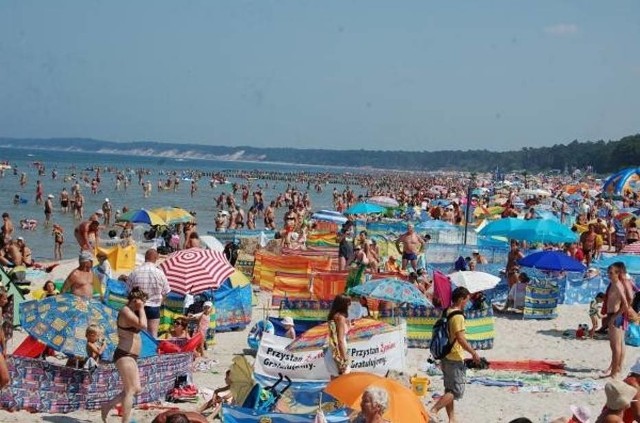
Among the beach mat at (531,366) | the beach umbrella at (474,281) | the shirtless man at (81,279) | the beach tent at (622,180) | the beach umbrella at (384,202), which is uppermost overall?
the beach tent at (622,180)

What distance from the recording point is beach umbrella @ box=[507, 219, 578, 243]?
1471 cm

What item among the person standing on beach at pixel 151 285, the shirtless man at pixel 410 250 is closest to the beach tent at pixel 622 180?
the shirtless man at pixel 410 250

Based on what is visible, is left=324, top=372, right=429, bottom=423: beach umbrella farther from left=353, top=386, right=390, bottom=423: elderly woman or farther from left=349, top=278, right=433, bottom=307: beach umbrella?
left=349, top=278, right=433, bottom=307: beach umbrella

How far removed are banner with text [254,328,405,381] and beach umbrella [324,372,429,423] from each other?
193 centimetres

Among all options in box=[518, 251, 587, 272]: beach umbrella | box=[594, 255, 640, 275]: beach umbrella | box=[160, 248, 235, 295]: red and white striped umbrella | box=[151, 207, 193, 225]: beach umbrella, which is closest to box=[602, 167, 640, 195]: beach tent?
box=[594, 255, 640, 275]: beach umbrella

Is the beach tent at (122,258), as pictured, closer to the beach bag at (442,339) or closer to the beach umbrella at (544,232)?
the beach umbrella at (544,232)

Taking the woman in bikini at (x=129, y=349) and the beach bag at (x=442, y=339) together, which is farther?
the beach bag at (x=442, y=339)

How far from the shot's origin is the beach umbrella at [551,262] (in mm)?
12820

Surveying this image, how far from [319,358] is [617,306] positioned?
10.9 feet

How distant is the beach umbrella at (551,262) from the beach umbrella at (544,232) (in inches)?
65.0

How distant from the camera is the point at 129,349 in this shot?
651 cm

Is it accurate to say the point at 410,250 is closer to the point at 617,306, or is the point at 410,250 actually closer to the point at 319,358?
the point at 617,306

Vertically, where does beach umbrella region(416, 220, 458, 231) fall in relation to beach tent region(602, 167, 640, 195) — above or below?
below

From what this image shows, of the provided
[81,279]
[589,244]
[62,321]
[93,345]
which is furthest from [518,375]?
[589,244]
